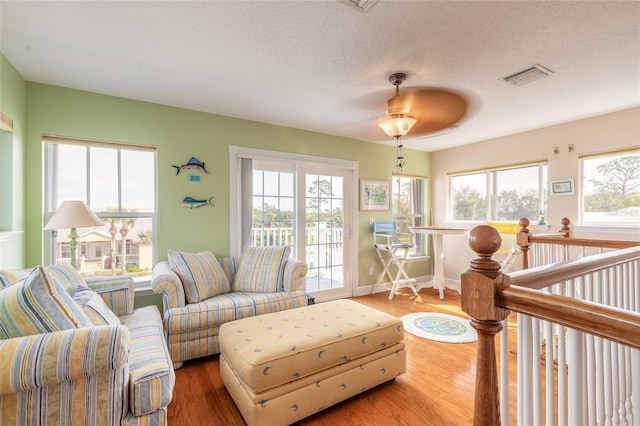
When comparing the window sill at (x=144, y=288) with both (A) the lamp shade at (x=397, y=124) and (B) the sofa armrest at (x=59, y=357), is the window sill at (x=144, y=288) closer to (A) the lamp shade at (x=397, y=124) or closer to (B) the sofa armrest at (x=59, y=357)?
(B) the sofa armrest at (x=59, y=357)

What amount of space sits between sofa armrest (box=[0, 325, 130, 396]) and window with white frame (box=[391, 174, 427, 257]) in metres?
3.98

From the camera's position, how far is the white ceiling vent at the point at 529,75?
7.42 ft

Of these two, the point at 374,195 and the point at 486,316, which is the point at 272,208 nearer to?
the point at 374,195

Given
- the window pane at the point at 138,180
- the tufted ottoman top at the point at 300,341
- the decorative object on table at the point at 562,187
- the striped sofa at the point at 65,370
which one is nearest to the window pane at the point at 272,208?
the window pane at the point at 138,180

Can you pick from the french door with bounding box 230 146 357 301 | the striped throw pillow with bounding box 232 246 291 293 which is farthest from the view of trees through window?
the striped throw pillow with bounding box 232 246 291 293

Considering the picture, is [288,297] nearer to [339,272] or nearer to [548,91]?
[339,272]

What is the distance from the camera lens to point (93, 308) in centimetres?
162

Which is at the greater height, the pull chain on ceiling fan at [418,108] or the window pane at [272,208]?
the pull chain on ceiling fan at [418,108]

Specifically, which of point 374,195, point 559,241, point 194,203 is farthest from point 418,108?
point 194,203

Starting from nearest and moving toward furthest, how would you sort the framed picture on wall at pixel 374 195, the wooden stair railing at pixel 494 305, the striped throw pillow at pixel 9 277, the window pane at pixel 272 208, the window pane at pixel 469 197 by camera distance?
1. the wooden stair railing at pixel 494 305
2. the striped throw pillow at pixel 9 277
3. the window pane at pixel 272 208
4. the framed picture on wall at pixel 374 195
5. the window pane at pixel 469 197

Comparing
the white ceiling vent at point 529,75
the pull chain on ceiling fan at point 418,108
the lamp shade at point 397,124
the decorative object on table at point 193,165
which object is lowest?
the decorative object on table at point 193,165

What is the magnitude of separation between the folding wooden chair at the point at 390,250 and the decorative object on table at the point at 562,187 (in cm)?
193

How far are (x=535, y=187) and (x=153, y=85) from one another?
4.74m

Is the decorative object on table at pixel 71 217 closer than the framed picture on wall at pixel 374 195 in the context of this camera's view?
Yes
